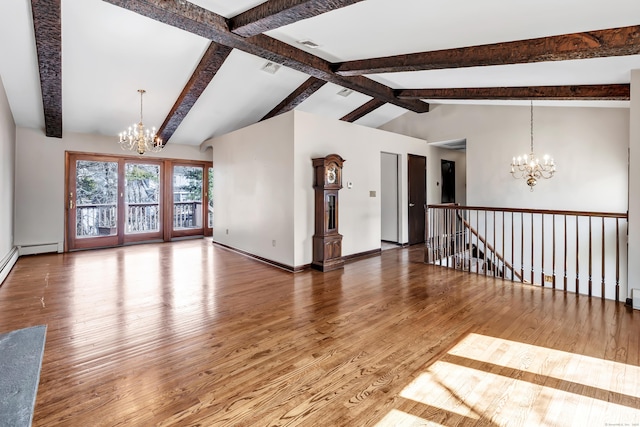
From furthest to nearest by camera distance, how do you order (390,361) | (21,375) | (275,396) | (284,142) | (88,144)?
1. (88,144)
2. (284,142)
3. (390,361)
4. (21,375)
5. (275,396)

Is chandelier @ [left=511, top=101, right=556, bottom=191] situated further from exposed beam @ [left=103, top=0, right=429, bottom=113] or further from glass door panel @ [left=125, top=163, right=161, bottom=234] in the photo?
glass door panel @ [left=125, top=163, right=161, bottom=234]

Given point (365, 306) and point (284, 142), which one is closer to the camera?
point (365, 306)

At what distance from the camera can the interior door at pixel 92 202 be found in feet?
22.5

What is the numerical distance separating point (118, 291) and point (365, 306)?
307cm

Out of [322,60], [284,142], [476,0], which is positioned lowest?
[284,142]

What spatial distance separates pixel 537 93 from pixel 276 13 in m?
3.92

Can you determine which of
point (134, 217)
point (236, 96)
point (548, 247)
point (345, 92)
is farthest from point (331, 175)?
point (134, 217)

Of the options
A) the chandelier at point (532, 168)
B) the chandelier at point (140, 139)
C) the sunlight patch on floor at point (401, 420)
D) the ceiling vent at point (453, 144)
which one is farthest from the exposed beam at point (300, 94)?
the sunlight patch on floor at point (401, 420)

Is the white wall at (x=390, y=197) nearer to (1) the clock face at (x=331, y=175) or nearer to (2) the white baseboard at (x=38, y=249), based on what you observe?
(1) the clock face at (x=331, y=175)

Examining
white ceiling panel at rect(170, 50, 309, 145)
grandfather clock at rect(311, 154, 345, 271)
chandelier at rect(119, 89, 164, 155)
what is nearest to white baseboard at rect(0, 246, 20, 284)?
chandelier at rect(119, 89, 164, 155)

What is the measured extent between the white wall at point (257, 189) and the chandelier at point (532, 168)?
14.5ft

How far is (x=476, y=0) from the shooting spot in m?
2.52

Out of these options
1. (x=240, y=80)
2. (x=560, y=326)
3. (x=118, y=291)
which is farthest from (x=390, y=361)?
(x=240, y=80)

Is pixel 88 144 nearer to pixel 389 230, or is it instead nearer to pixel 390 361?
pixel 389 230
